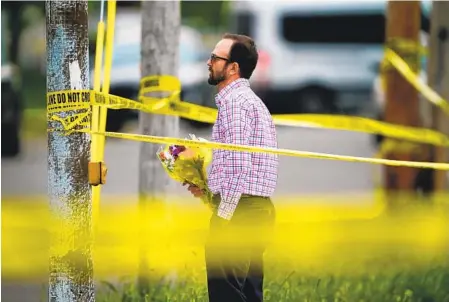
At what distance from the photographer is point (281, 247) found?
557 centimetres

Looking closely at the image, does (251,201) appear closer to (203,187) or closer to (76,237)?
(203,187)

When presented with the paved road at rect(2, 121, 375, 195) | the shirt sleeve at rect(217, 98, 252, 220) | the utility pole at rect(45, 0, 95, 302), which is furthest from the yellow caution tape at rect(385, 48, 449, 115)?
the utility pole at rect(45, 0, 95, 302)

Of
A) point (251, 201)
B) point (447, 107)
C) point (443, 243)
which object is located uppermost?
point (447, 107)

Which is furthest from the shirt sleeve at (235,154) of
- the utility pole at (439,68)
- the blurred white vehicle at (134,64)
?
the blurred white vehicle at (134,64)

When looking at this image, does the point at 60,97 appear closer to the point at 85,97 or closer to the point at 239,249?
the point at 85,97

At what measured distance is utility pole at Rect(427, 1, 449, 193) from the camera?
664cm

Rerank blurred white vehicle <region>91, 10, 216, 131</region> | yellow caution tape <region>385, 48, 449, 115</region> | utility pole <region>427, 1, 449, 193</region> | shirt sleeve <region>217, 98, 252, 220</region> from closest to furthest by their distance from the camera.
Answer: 1. shirt sleeve <region>217, 98, 252, 220</region>
2. yellow caution tape <region>385, 48, 449, 115</region>
3. utility pole <region>427, 1, 449, 193</region>
4. blurred white vehicle <region>91, 10, 216, 131</region>

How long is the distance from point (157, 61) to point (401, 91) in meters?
2.57

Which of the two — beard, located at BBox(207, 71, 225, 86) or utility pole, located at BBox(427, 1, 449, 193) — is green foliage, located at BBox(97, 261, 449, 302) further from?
utility pole, located at BBox(427, 1, 449, 193)

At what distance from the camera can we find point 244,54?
3.49m

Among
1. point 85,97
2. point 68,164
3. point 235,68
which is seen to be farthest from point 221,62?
point 68,164

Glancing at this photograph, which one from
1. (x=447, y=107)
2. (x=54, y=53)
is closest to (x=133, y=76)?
(x=447, y=107)

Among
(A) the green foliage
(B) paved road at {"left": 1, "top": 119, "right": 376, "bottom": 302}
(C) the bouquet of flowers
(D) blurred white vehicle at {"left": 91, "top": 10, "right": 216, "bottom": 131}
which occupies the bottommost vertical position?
(A) the green foliage

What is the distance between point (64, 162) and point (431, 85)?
3990mm
